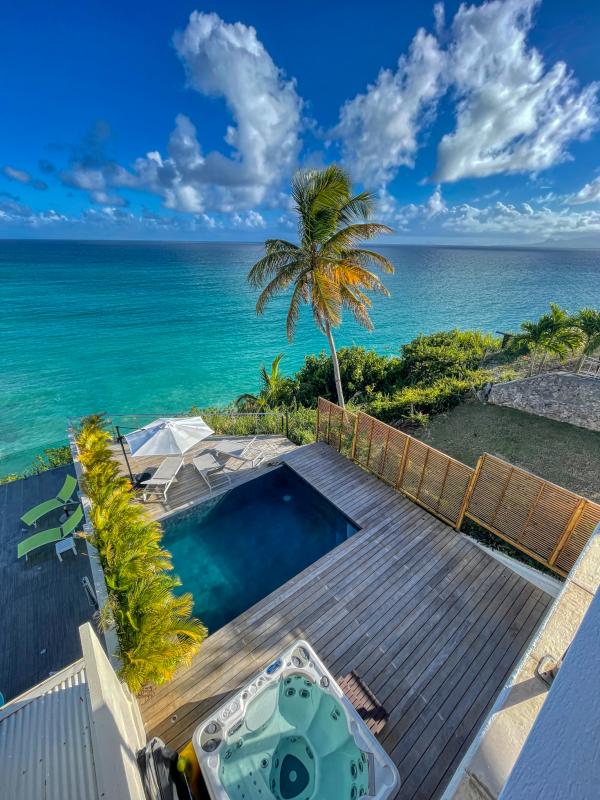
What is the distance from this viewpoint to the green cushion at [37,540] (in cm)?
756

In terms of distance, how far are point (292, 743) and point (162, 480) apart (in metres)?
6.09

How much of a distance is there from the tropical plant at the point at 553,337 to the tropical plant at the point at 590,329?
16 cm

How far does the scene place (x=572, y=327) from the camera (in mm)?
11875

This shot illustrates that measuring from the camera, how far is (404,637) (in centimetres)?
538

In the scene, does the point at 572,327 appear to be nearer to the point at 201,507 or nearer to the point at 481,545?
the point at 481,545

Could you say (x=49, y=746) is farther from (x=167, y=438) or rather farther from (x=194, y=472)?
(x=194, y=472)

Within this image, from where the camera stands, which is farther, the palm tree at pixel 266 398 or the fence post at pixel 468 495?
the palm tree at pixel 266 398

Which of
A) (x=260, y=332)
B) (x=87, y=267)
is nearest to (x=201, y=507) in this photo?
(x=260, y=332)

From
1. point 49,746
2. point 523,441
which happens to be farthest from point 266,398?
point 49,746

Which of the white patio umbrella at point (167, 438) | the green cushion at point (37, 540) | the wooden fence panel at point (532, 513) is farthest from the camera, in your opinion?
the white patio umbrella at point (167, 438)

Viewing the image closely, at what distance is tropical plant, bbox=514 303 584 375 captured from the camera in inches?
464

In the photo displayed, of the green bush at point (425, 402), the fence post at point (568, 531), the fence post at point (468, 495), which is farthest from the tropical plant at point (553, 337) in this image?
the fence post at point (568, 531)

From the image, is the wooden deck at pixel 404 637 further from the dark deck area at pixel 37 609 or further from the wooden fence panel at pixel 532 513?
the dark deck area at pixel 37 609

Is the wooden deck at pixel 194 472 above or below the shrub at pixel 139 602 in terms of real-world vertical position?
below
